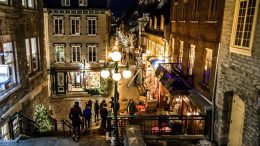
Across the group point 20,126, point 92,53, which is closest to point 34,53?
point 20,126

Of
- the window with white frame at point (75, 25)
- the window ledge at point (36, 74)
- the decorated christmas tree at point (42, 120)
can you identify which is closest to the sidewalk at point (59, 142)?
the decorated christmas tree at point (42, 120)

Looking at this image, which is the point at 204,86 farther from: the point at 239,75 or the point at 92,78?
the point at 92,78

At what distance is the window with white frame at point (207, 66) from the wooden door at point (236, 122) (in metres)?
2.60

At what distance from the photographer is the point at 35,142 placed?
424 inches

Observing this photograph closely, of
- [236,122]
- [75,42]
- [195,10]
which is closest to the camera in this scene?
[236,122]

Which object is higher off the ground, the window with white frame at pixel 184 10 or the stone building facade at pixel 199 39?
the window with white frame at pixel 184 10

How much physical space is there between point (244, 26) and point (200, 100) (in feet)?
15.5

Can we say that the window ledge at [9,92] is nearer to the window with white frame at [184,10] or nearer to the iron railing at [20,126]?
the iron railing at [20,126]

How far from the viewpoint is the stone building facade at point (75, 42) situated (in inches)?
1101

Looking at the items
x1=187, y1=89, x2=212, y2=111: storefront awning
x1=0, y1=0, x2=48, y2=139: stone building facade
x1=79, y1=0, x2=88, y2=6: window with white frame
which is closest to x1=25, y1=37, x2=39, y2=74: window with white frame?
x1=0, y1=0, x2=48, y2=139: stone building facade

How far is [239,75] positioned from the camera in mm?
9195

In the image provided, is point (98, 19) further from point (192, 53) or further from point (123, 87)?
point (192, 53)

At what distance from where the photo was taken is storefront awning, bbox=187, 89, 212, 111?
1174cm

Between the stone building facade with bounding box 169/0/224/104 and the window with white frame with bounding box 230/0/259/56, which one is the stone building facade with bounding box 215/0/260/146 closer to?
the window with white frame with bounding box 230/0/259/56
